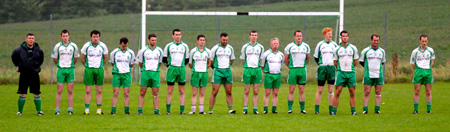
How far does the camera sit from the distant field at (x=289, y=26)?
2689 centimetres

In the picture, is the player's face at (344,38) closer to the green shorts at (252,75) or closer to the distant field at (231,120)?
the distant field at (231,120)

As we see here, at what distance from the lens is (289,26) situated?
34.3 meters

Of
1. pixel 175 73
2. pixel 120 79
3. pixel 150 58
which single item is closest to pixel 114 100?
pixel 120 79

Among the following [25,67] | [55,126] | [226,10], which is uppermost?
[226,10]

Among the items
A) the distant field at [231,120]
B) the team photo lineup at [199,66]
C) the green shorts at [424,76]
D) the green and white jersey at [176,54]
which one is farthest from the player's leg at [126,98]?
the green shorts at [424,76]

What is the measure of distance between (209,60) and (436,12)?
27.3m

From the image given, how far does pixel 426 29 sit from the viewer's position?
33.8 metres

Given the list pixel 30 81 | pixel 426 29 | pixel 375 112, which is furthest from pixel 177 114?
pixel 426 29

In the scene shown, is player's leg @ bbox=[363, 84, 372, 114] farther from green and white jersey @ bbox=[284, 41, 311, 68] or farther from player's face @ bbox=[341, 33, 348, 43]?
green and white jersey @ bbox=[284, 41, 311, 68]

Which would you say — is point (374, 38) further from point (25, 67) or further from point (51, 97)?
point (51, 97)

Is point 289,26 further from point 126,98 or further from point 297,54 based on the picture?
point 126,98

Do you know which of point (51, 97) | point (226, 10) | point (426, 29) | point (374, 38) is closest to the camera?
point (374, 38)

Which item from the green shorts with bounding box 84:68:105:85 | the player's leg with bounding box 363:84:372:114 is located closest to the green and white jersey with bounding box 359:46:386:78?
the player's leg with bounding box 363:84:372:114

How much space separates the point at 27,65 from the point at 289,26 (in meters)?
24.1
